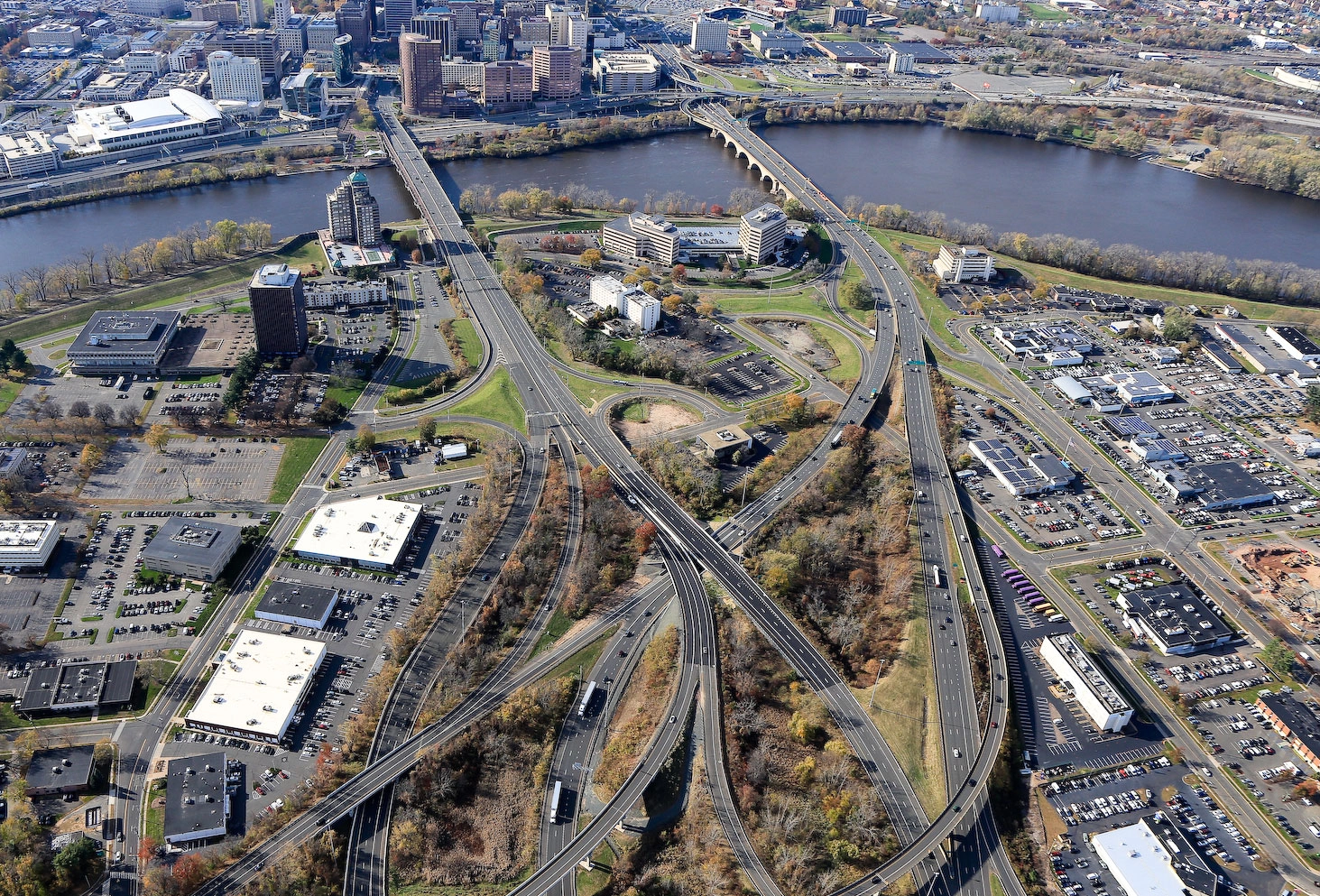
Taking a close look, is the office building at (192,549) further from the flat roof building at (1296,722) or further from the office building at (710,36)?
the office building at (710,36)

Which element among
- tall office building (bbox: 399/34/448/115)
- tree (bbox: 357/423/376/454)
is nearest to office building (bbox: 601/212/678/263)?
tree (bbox: 357/423/376/454)

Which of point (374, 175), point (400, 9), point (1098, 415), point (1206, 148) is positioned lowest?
point (1098, 415)

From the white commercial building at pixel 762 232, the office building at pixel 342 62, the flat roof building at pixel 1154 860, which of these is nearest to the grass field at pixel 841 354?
the white commercial building at pixel 762 232

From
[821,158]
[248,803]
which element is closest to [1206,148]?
[821,158]

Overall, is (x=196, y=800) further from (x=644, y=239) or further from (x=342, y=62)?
(x=342, y=62)

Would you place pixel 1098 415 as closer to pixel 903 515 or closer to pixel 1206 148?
pixel 903 515

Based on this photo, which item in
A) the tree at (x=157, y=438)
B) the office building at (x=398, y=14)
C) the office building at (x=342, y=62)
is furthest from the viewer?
the office building at (x=398, y=14)
